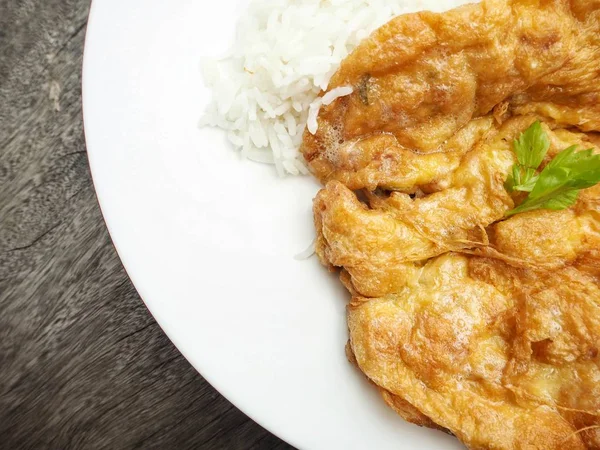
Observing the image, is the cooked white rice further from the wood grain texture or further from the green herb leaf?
the wood grain texture

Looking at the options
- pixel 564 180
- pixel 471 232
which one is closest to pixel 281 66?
pixel 471 232

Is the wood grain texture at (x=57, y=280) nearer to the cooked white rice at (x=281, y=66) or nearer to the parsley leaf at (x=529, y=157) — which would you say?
the cooked white rice at (x=281, y=66)

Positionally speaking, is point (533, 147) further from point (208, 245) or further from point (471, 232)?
point (208, 245)

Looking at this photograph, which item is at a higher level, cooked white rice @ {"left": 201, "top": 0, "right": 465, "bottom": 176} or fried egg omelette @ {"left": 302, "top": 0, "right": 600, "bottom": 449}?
cooked white rice @ {"left": 201, "top": 0, "right": 465, "bottom": 176}

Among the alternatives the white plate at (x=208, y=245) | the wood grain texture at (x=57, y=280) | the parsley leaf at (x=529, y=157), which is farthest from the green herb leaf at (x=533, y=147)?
the wood grain texture at (x=57, y=280)

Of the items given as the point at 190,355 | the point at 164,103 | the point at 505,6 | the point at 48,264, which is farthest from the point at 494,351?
the point at 48,264

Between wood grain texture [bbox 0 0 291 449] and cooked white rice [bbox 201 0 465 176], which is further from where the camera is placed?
wood grain texture [bbox 0 0 291 449]

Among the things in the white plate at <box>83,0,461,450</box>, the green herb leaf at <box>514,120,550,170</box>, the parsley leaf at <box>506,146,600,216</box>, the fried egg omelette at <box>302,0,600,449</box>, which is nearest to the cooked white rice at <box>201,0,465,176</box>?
the white plate at <box>83,0,461,450</box>
